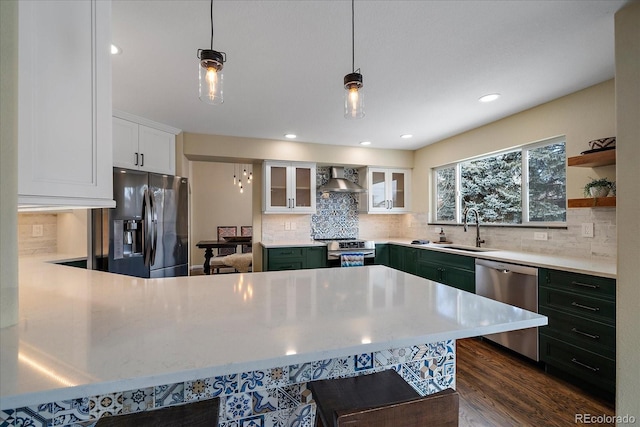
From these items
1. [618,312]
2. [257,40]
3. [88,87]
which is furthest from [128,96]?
[618,312]

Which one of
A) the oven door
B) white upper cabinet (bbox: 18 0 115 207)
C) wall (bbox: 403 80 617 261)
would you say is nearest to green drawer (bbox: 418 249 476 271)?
wall (bbox: 403 80 617 261)

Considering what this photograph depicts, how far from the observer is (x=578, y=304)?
2.06 meters

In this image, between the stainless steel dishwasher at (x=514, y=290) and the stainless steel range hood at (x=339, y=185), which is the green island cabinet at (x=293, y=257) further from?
the stainless steel dishwasher at (x=514, y=290)

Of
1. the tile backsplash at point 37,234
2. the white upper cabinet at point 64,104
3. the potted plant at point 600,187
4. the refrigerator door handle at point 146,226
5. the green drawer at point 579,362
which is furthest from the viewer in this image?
the refrigerator door handle at point 146,226

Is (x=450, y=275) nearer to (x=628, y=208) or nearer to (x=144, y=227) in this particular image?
(x=628, y=208)

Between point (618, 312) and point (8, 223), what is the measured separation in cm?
266

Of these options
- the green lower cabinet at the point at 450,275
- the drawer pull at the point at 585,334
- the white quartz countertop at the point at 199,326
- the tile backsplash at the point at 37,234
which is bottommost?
the drawer pull at the point at 585,334

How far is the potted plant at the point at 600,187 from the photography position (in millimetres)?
2256

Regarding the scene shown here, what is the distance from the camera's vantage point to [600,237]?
2400 millimetres

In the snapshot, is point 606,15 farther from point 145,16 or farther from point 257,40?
point 145,16

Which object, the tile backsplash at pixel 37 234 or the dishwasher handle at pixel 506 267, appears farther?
the tile backsplash at pixel 37 234

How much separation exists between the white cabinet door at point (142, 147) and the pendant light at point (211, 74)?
7.92 ft

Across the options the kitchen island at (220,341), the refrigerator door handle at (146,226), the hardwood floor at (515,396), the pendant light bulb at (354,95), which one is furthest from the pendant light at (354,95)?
the refrigerator door handle at (146,226)

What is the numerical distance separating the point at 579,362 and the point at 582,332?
21 cm
